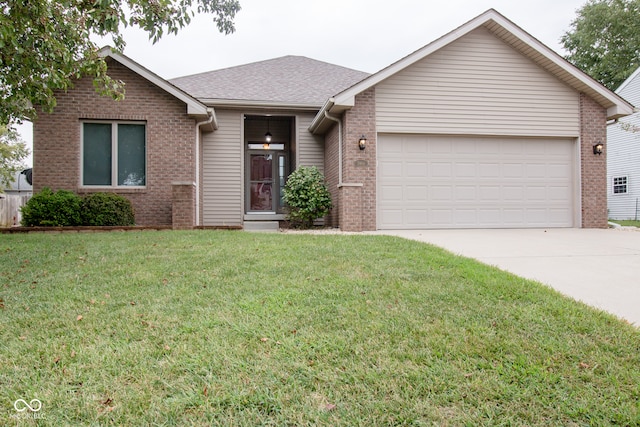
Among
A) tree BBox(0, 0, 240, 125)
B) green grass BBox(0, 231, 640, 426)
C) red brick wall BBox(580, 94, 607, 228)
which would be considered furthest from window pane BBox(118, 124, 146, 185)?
red brick wall BBox(580, 94, 607, 228)

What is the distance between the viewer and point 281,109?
11.6 m

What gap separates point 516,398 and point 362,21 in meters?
32.7

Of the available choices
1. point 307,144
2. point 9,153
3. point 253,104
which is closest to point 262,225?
point 307,144

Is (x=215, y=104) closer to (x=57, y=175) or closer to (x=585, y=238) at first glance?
(x=57, y=175)

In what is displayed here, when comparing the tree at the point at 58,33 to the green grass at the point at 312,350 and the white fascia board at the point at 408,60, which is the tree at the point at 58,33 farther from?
the white fascia board at the point at 408,60

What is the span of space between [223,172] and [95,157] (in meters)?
3.29

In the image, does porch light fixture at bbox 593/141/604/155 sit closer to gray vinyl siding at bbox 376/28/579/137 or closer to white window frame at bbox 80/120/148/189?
gray vinyl siding at bbox 376/28/579/137

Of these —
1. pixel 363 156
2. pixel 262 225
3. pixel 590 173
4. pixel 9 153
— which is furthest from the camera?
pixel 9 153

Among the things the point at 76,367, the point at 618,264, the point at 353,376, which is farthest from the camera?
the point at 618,264

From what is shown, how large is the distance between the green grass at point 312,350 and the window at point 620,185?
19.1 metres

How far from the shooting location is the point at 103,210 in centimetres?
891

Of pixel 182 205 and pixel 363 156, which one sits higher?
pixel 363 156

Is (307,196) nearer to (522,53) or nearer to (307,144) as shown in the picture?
(307,144)

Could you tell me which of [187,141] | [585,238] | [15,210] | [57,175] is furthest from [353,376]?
[15,210]
